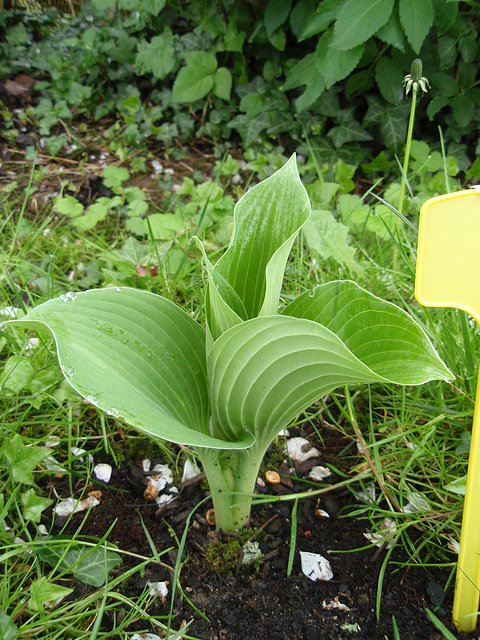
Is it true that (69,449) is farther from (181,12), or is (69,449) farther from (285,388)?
(181,12)

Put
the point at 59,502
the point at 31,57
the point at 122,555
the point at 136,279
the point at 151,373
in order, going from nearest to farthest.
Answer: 1. the point at 151,373
2. the point at 122,555
3. the point at 59,502
4. the point at 136,279
5. the point at 31,57

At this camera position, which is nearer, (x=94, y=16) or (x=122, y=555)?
(x=122, y=555)

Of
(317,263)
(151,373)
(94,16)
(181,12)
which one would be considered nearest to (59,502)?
(151,373)

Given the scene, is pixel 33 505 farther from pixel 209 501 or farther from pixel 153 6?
pixel 153 6

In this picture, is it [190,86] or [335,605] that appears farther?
[190,86]

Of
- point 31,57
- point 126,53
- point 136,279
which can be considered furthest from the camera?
point 31,57

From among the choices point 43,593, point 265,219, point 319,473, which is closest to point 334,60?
point 265,219

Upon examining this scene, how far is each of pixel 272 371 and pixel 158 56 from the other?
2406mm

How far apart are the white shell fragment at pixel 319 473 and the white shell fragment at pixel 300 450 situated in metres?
0.03

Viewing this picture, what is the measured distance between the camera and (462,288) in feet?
2.06

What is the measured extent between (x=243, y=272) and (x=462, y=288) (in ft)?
1.10

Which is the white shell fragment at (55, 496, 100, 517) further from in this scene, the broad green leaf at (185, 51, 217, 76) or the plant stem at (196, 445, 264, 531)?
the broad green leaf at (185, 51, 217, 76)

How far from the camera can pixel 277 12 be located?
218 centimetres

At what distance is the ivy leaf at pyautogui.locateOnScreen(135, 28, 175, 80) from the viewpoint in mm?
2551
